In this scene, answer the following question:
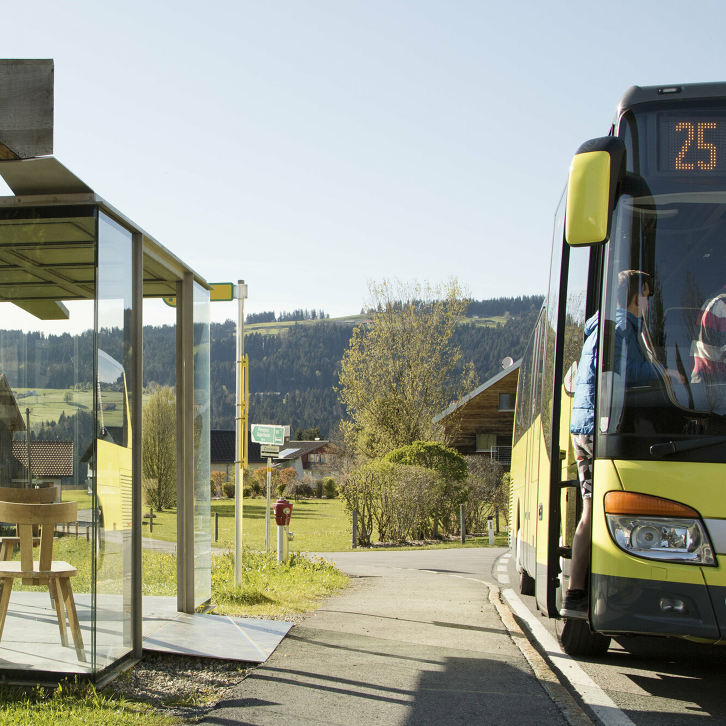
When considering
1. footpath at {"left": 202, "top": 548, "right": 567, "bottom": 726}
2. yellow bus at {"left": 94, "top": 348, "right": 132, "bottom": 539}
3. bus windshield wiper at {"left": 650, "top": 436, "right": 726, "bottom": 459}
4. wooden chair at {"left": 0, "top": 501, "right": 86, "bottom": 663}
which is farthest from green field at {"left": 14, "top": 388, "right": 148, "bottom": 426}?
bus windshield wiper at {"left": 650, "top": 436, "right": 726, "bottom": 459}

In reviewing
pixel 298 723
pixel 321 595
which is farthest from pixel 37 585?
pixel 321 595

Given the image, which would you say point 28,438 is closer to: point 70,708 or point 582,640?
point 70,708

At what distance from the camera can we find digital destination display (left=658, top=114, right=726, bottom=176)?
4.90 m

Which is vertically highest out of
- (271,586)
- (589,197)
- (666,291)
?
(589,197)

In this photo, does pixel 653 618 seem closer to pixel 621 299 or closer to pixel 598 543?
pixel 598 543

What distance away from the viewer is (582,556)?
480cm

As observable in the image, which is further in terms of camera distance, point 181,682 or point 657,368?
point 181,682

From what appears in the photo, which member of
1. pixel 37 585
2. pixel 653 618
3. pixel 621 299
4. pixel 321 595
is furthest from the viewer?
pixel 321 595

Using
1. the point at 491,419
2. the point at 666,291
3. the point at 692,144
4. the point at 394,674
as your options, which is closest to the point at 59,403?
the point at 394,674

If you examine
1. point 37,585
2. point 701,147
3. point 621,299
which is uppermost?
point 701,147

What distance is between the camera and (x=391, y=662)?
620 centimetres

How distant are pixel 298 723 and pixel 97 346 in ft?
8.47

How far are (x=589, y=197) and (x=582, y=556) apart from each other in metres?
2.02

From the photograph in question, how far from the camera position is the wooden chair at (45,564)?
5434 millimetres
